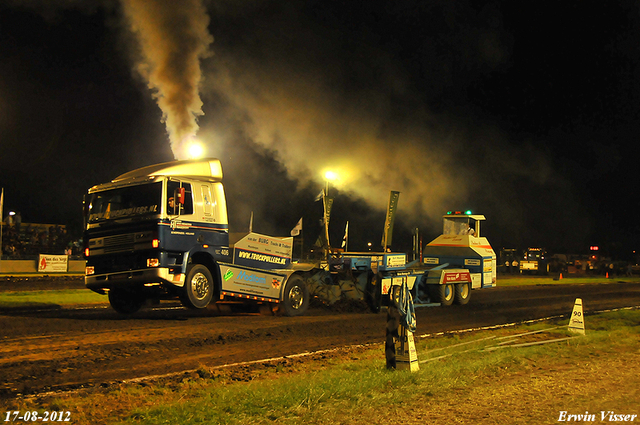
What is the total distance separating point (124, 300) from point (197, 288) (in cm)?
259

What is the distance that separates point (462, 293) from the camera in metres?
20.7

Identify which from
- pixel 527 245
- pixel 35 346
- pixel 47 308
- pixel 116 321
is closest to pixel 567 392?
pixel 35 346

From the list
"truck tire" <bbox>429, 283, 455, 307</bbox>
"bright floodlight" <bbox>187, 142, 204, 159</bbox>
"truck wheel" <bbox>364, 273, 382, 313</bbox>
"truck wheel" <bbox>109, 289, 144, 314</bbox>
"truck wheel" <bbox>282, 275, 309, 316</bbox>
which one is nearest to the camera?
"truck wheel" <bbox>109, 289, 144, 314</bbox>

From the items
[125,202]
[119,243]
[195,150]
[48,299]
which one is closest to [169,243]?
[119,243]

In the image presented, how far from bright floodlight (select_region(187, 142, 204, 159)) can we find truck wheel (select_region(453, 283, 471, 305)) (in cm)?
1009

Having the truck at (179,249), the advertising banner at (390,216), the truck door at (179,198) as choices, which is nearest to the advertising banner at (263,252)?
the truck at (179,249)

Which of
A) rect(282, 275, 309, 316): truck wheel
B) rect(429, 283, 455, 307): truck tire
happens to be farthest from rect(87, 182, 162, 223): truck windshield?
rect(429, 283, 455, 307): truck tire

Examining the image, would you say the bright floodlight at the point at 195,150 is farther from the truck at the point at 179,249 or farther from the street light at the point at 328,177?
the street light at the point at 328,177

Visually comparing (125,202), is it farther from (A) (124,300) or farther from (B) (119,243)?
(A) (124,300)

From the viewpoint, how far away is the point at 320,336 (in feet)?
39.8

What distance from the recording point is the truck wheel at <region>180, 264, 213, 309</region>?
12.8 m

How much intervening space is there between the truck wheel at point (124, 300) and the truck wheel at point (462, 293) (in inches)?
436

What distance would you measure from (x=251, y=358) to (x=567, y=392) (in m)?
4.88

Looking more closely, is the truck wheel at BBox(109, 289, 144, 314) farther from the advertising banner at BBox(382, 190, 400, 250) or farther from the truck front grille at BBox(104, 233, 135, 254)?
the advertising banner at BBox(382, 190, 400, 250)
